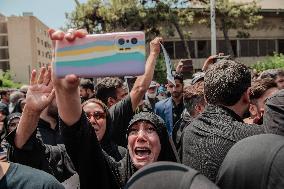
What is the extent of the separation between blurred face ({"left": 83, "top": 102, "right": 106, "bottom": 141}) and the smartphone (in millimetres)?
1628

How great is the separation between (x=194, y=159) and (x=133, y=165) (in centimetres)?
42

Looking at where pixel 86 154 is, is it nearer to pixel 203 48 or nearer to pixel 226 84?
pixel 226 84

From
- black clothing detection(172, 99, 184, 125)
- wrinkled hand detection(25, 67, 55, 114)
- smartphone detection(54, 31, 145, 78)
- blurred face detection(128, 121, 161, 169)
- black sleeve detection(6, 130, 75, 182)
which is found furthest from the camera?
black clothing detection(172, 99, 184, 125)

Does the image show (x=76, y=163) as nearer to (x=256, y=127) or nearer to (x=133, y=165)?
(x=133, y=165)

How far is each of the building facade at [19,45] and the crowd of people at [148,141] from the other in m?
72.4

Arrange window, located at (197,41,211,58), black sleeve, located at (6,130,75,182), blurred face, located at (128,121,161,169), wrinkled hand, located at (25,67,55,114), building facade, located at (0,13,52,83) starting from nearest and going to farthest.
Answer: wrinkled hand, located at (25,67,55,114), black sleeve, located at (6,130,75,182), blurred face, located at (128,121,161,169), window, located at (197,41,211,58), building facade, located at (0,13,52,83)

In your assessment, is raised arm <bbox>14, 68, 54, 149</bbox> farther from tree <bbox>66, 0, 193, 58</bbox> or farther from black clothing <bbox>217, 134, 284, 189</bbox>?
tree <bbox>66, 0, 193, 58</bbox>

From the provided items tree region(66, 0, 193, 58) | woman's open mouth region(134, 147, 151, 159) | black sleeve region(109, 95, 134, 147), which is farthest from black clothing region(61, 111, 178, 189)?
tree region(66, 0, 193, 58)

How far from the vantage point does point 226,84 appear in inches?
97.8

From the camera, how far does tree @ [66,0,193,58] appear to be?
67.9 ft

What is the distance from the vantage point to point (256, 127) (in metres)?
2.31

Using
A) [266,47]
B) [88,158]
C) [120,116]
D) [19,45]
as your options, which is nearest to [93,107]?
[120,116]

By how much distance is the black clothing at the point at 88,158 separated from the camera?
6.57 ft

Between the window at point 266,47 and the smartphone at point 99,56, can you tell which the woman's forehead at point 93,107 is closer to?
the smartphone at point 99,56
